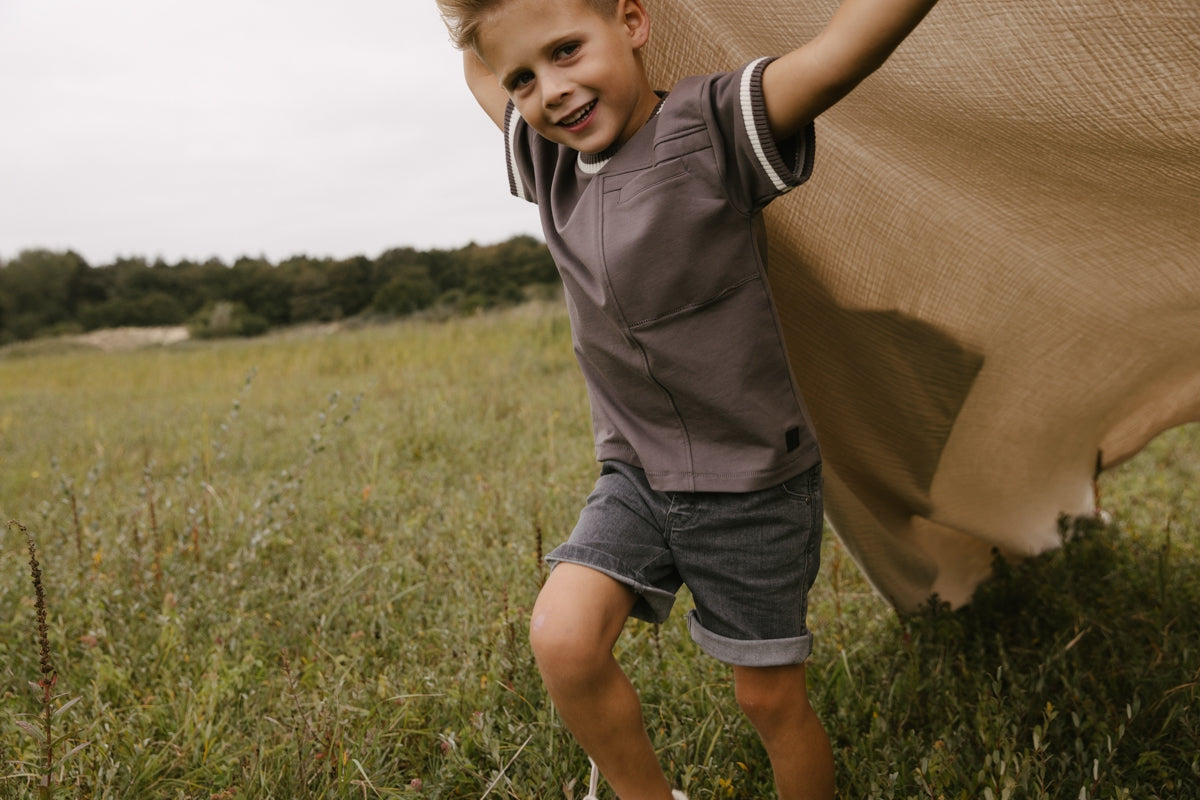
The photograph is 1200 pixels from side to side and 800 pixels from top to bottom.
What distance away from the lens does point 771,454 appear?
1632mm

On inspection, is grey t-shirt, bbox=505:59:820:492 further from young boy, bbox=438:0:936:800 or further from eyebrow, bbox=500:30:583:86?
eyebrow, bbox=500:30:583:86

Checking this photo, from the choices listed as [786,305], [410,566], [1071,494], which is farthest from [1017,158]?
[410,566]

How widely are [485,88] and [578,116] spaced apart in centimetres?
57

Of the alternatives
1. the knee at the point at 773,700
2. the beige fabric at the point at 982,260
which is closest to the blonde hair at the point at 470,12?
the beige fabric at the point at 982,260

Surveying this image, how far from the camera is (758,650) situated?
5.51 ft

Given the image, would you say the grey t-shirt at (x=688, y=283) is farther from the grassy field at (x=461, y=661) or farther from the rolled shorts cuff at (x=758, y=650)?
the grassy field at (x=461, y=661)

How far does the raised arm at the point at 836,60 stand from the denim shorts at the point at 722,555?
68 centimetres

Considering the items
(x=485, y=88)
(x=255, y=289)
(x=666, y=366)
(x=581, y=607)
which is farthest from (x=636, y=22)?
(x=255, y=289)

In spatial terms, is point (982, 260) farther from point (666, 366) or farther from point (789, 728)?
point (789, 728)

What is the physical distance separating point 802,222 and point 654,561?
83 cm

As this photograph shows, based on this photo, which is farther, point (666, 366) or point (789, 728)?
point (789, 728)

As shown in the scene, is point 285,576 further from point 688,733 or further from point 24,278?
point 24,278

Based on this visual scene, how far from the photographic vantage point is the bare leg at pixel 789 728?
1.74 meters

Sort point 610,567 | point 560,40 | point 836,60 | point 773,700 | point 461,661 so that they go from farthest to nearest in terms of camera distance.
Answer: point 461,661 < point 773,700 < point 610,567 < point 560,40 < point 836,60
